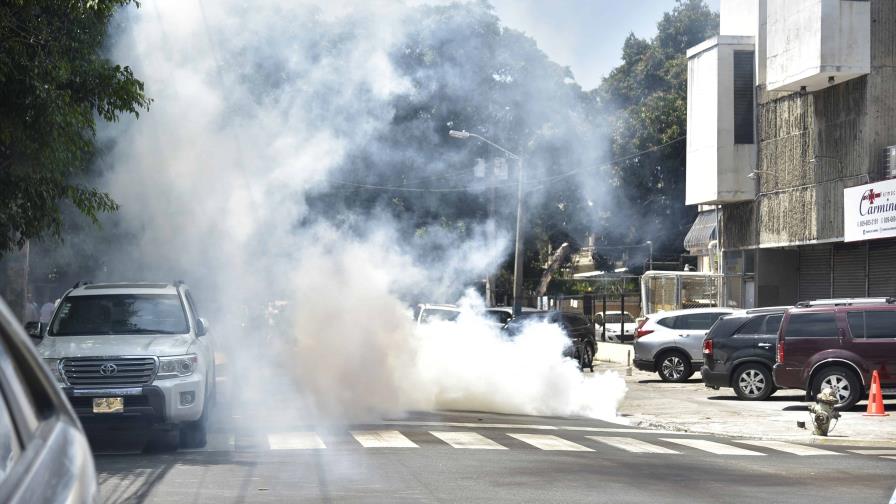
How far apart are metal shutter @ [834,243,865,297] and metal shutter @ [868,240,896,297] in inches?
15.4

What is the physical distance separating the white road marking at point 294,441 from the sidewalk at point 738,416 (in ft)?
19.8

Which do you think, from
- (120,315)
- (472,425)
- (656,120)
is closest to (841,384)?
(472,425)

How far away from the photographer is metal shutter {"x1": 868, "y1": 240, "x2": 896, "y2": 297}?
27.4m

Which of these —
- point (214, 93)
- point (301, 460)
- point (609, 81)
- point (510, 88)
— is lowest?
point (301, 460)

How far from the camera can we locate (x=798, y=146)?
3012 cm

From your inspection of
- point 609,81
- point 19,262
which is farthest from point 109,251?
point 609,81

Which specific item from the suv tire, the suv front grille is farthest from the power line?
the suv front grille

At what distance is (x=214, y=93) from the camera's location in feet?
74.7

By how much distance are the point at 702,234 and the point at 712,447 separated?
1389 inches

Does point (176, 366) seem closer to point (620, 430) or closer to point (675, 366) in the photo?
point (620, 430)

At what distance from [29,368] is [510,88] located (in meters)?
31.7

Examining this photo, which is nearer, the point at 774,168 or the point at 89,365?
the point at 89,365

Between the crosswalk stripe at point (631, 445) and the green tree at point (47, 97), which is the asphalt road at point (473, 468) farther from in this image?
the green tree at point (47, 97)

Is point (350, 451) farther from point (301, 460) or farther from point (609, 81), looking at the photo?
point (609, 81)
